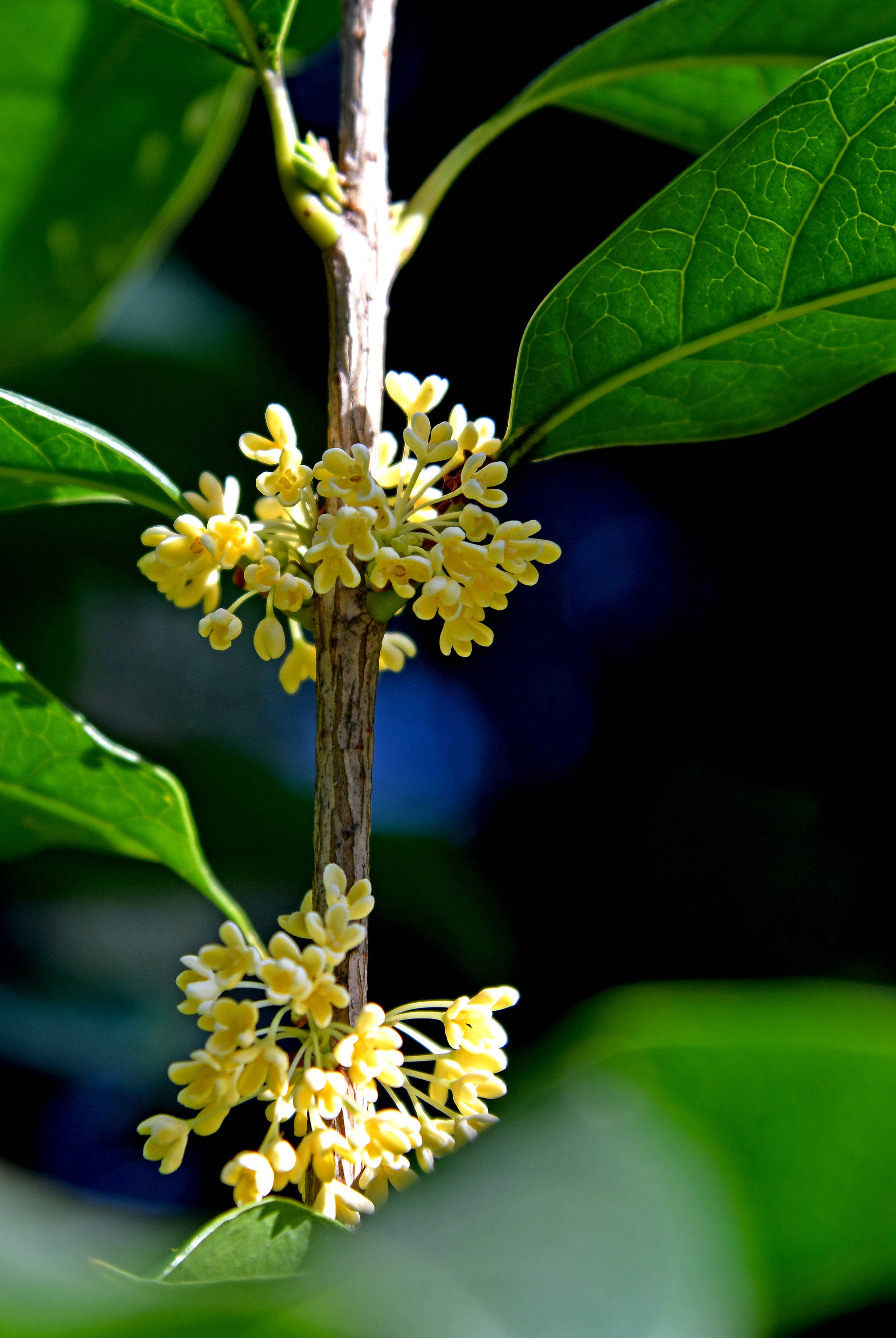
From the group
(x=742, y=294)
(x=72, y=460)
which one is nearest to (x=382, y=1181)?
(x=72, y=460)

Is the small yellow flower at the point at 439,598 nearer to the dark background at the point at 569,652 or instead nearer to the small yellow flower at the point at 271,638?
the small yellow flower at the point at 271,638

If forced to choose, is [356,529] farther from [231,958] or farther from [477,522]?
[231,958]

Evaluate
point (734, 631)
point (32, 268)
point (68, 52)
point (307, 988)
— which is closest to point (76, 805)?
point (307, 988)

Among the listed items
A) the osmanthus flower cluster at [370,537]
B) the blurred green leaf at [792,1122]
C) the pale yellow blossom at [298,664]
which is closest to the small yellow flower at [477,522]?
the osmanthus flower cluster at [370,537]

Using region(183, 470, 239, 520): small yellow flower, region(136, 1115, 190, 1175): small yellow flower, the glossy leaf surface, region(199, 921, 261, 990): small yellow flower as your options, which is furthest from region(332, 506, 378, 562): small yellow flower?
the glossy leaf surface

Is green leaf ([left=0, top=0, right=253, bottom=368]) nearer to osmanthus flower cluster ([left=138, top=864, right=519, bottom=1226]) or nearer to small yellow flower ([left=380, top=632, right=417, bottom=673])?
small yellow flower ([left=380, top=632, right=417, bottom=673])

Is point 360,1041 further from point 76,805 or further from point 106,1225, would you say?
point 76,805
